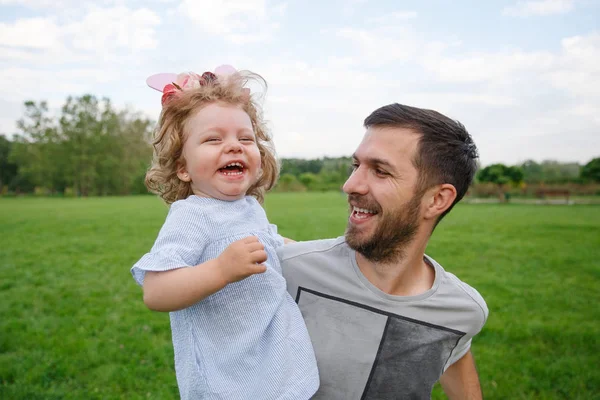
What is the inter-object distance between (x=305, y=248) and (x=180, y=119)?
0.87 meters

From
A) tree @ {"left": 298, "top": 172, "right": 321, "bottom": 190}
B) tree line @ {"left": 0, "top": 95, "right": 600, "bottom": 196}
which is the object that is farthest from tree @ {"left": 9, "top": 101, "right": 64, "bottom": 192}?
tree @ {"left": 298, "top": 172, "right": 321, "bottom": 190}

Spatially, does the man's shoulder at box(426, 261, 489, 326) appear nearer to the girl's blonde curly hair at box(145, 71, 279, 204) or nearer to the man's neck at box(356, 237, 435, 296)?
the man's neck at box(356, 237, 435, 296)

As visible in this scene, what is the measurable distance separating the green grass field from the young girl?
11.1 feet

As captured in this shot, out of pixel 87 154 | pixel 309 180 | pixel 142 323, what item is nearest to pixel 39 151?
pixel 87 154

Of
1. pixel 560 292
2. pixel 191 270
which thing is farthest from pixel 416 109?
pixel 560 292

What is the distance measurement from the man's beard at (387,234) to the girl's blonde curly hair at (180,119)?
26.9 inches

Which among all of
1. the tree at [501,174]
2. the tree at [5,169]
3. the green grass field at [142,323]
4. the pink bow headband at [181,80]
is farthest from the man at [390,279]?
the tree at [5,169]

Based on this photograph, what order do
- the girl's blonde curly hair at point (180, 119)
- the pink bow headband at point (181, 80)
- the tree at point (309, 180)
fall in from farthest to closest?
the tree at point (309, 180)
the pink bow headband at point (181, 80)
the girl's blonde curly hair at point (180, 119)

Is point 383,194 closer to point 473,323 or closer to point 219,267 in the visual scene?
point 473,323

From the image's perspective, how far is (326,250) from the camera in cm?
231

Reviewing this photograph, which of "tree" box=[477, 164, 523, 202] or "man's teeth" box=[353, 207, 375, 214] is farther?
"tree" box=[477, 164, 523, 202]

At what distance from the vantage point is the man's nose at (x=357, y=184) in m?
2.13

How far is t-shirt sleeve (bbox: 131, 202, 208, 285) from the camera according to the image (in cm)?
157

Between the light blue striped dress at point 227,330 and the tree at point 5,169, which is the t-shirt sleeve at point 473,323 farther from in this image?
the tree at point 5,169
